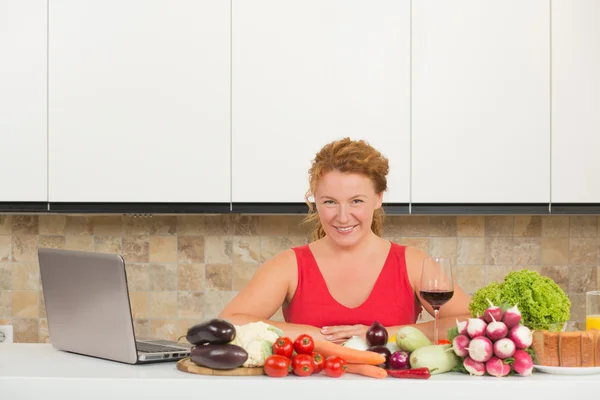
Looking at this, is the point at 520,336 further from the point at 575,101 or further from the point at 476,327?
the point at 575,101

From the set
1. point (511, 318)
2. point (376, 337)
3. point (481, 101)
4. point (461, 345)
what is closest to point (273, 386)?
point (376, 337)

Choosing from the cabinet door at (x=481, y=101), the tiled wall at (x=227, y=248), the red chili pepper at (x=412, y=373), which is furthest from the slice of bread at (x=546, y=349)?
the tiled wall at (x=227, y=248)

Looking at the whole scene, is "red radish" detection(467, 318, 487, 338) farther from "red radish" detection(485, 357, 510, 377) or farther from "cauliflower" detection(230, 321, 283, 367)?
"cauliflower" detection(230, 321, 283, 367)

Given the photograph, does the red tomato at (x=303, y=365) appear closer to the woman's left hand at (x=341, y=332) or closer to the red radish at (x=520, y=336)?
the red radish at (x=520, y=336)

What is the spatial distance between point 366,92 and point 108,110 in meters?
1.03

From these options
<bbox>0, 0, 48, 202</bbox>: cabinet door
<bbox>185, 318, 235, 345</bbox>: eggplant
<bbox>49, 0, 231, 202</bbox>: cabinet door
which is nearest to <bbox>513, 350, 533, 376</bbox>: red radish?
<bbox>185, 318, 235, 345</bbox>: eggplant

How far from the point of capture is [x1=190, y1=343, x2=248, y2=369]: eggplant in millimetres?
1721

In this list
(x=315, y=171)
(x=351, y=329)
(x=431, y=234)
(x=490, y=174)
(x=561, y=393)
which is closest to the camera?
(x=561, y=393)

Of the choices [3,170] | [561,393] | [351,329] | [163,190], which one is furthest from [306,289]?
[3,170]

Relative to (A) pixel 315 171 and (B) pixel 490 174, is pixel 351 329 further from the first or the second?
(B) pixel 490 174

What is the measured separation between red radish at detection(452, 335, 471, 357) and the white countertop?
49 mm

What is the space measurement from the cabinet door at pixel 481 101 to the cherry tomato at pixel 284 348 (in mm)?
1624

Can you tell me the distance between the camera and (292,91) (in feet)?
10.8

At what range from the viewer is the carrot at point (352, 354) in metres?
1.74
